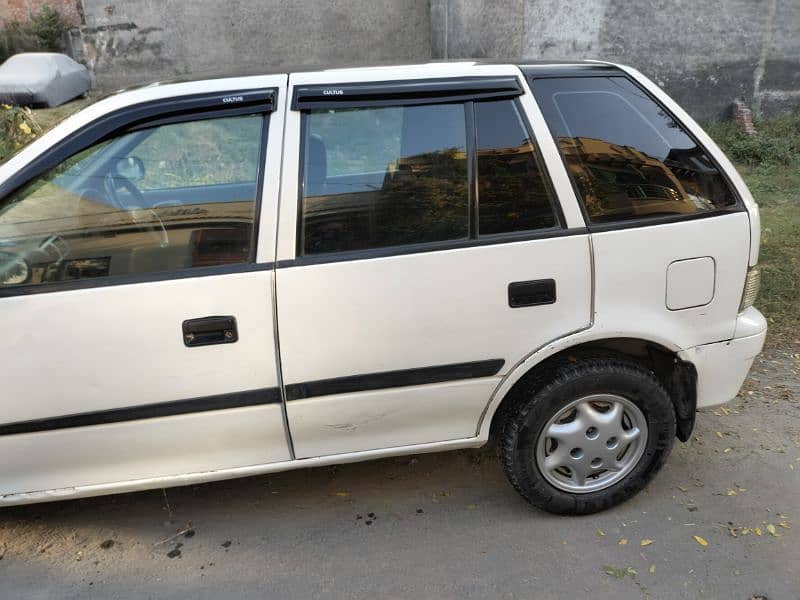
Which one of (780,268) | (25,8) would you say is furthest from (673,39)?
(25,8)

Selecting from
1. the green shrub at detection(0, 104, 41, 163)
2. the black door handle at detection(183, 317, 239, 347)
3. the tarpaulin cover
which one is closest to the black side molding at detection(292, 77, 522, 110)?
the black door handle at detection(183, 317, 239, 347)

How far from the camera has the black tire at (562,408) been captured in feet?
8.39

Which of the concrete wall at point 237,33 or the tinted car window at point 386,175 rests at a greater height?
the concrete wall at point 237,33

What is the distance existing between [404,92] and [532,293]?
895 mm

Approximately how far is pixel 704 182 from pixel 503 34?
6913mm

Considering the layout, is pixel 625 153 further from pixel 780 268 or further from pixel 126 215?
pixel 780 268

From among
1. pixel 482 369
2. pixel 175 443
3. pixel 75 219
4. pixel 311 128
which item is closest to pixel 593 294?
pixel 482 369

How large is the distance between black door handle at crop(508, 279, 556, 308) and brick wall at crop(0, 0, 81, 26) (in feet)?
39.7

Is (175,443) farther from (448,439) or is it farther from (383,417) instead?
(448,439)

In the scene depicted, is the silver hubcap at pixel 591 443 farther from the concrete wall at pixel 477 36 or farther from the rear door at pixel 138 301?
the concrete wall at pixel 477 36

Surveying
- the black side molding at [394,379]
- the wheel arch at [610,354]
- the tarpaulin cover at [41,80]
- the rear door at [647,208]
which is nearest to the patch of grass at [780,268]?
the wheel arch at [610,354]

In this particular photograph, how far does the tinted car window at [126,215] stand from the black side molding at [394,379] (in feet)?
1.78

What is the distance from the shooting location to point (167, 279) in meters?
2.29

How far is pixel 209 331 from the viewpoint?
230cm
